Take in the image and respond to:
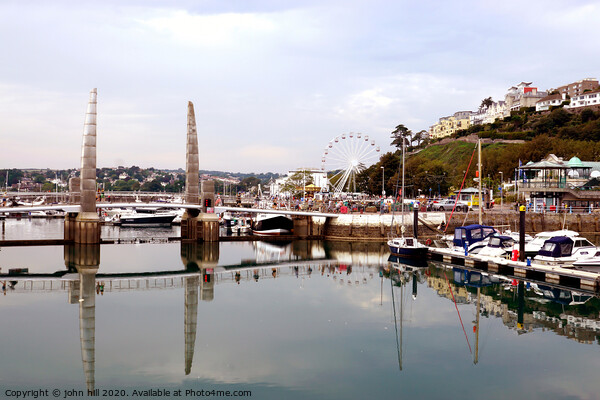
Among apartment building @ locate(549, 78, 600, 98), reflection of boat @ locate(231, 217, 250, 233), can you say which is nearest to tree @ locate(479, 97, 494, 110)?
apartment building @ locate(549, 78, 600, 98)

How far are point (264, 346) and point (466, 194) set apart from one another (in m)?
60.2

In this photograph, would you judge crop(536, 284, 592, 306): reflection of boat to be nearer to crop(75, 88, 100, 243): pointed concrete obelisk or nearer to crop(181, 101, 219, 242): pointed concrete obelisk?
crop(181, 101, 219, 242): pointed concrete obelisk

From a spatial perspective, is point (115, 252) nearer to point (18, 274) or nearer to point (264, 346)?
point (18, 274)

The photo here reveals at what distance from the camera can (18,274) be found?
3644 cm

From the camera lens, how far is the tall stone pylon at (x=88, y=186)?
161 ft

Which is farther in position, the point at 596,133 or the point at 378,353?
the point at 596,133

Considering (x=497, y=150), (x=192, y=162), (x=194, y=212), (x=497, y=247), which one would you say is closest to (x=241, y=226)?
(x=194, y=212)

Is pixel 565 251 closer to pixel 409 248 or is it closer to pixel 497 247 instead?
pixel 497 247

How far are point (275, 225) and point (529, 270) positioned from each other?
33416 millimetres

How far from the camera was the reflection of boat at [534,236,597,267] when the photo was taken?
3356cm

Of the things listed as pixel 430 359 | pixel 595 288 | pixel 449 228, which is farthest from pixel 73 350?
pixel 449 228

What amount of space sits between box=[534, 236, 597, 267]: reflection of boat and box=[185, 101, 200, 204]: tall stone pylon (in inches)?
1245

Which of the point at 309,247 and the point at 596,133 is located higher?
the point at 596,133

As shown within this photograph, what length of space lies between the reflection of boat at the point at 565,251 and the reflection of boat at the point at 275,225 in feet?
104
